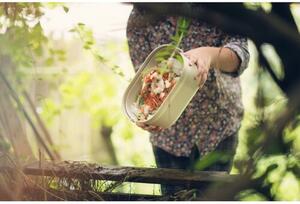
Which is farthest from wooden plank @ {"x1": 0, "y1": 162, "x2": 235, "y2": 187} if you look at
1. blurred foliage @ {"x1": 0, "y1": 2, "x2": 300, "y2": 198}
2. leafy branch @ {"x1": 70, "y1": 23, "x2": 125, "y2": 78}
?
leafy branch @ {"x1": 70, "y1": 23, "x2": 125, "y2": 78}

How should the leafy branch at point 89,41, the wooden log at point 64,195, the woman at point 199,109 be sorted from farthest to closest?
the leafy branch at point 89,41, the woman at point 199,109, the wooden log at point 64,195

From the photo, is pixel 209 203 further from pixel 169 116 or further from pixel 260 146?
pixel 169 116

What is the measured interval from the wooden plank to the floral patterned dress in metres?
0.46

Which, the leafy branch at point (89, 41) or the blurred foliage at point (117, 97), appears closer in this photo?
the blurred foliage at point (117, 97)

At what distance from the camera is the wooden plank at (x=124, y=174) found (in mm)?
992

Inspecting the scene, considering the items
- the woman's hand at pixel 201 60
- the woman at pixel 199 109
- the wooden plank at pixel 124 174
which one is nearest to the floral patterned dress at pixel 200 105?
the woman at pixel 199 109

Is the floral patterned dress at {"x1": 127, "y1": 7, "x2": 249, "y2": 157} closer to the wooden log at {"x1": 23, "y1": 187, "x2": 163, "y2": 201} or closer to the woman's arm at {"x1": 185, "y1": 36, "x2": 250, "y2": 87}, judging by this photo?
the woman's arm at {"x1": 185, "y1": 36, "x2": 250, "y2": 87}

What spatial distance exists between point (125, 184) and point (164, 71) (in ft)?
0.75

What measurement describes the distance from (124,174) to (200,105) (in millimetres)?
565

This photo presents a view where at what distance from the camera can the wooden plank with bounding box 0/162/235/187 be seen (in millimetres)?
992

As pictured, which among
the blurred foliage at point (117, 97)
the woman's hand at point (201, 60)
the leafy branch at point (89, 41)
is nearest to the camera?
the blurred foliage at point (117, 97)

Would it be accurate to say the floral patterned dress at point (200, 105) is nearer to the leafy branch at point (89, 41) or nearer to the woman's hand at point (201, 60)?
the leafy branch at point (89, 41)

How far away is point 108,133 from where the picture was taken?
10.0 feet

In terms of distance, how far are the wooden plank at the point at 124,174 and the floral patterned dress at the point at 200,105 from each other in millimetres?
465
